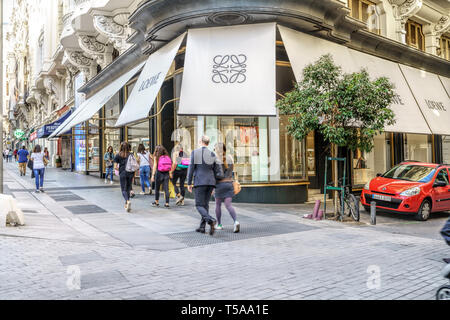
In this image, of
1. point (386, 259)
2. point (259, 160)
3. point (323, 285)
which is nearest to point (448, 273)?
point (323, 285)

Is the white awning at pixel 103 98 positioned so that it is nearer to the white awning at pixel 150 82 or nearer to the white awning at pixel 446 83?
the white awning at pixel 150 82

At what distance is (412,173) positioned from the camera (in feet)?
36.6

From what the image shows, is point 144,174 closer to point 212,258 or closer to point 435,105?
point 212,258

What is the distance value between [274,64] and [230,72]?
4.07 feet

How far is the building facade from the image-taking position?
439 inches

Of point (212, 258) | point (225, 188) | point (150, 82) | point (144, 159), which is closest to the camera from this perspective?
point (212, 258)

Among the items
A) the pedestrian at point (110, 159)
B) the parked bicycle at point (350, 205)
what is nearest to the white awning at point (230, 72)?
the parked bicycle at point (350, 205)

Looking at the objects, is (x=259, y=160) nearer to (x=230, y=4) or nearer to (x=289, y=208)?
(x=289, y=208)

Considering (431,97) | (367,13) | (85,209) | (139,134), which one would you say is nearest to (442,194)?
(431,97)

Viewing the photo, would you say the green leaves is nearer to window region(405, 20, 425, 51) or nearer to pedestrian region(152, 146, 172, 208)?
pedestrian region(152, 146, 172, 208)

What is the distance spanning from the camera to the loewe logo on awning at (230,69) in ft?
35.8

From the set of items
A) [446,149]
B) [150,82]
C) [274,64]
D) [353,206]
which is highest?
[274,64]

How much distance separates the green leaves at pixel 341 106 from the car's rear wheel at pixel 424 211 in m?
A: 2.19

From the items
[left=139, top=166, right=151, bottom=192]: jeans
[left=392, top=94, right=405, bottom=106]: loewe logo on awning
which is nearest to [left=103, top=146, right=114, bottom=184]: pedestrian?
[left=139, top=166, right=151, bottom=192]: jeans
